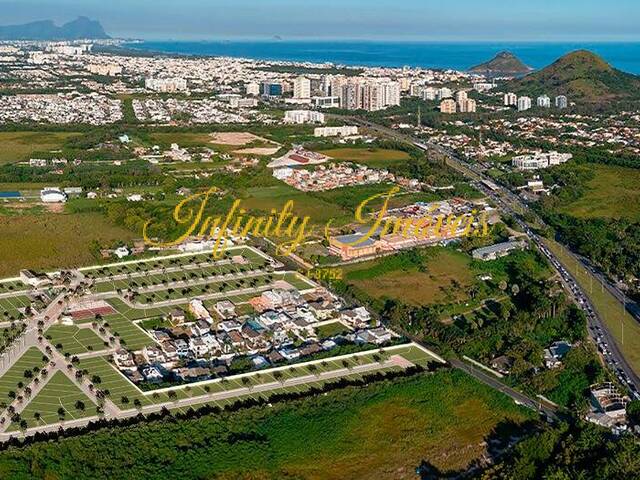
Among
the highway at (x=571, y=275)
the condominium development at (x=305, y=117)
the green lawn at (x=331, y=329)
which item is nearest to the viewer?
the highway at (x=571, y=275)

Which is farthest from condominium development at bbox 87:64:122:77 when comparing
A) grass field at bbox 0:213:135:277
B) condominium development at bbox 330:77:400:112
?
grass field at bbox 0:213:135:277

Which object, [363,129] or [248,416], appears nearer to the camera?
[248,416]

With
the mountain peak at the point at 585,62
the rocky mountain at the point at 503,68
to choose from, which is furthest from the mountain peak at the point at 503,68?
the mountain peak at the point at 585,62

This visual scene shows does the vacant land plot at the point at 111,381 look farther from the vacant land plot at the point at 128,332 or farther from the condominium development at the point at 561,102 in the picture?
the condominium development at the point at 561,102

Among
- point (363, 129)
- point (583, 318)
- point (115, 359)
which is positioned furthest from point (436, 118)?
point (115, 359)

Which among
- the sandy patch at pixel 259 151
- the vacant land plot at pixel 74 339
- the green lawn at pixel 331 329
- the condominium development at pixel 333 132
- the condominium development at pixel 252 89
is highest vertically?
the condominium development at pixel 252 89

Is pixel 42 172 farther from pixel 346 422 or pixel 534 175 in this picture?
pixel 346 422

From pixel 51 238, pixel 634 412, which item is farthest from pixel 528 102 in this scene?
pixel 634 412
